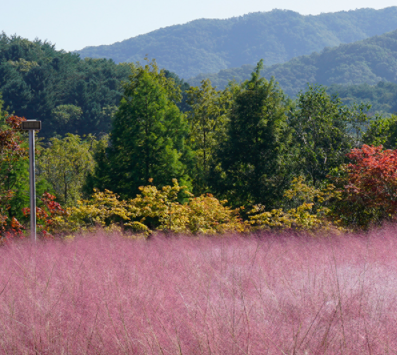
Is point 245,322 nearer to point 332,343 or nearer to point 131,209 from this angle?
point 332,343

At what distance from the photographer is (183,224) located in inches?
370

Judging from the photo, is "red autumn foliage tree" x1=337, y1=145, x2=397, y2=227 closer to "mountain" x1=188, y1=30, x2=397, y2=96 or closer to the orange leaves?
the orange leaves

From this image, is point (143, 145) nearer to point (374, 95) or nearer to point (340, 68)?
point (374, 95)

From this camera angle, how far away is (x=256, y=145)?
16422 millimetres

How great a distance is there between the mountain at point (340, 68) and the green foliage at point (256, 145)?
123m

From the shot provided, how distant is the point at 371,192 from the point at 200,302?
6.84 metres

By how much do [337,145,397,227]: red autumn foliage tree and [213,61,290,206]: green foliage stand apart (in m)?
6.11

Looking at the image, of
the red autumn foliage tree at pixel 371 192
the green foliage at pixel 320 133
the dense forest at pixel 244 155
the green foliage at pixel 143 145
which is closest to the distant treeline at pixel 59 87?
the green foliage at pixel 143 145

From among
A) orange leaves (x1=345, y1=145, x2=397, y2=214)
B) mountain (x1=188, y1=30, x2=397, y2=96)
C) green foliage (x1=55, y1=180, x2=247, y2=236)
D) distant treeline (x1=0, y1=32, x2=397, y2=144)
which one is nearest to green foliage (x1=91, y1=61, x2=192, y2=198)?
green foliage (x1=55, y1=180, x2=247, y2=236)

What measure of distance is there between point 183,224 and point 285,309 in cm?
612

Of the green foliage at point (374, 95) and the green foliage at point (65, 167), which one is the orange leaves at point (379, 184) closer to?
the green foliage at point (65, 167)

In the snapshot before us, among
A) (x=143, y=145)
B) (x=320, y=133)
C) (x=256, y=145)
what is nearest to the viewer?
(x=256, y=145)

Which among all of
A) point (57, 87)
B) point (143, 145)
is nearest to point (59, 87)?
point (57, 87)

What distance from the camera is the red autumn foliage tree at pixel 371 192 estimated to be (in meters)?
8.88
